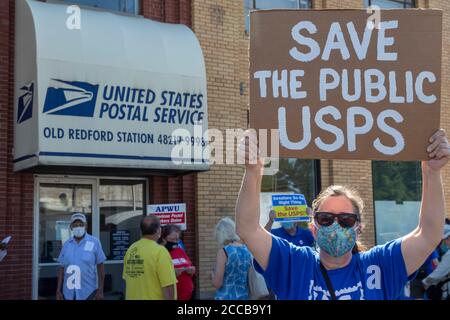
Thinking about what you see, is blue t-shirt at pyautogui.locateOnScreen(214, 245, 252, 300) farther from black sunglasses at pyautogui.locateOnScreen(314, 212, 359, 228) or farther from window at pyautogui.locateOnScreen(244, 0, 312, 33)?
window at pyautogui.locateOnScreen(244, 0, 312, 33)

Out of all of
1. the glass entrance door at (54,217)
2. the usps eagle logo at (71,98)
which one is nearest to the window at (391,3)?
the usps eagle logo at (71,98)

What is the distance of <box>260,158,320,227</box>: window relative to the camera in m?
11.0

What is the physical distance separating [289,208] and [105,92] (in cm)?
318

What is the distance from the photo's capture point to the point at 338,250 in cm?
301

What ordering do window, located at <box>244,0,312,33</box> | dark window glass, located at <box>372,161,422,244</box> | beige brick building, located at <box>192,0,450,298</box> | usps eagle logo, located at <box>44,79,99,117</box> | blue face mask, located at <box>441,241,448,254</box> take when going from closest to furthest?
1. usps eagle logo, located at <box>44,79,99,117</box>
2. blue face mask, located at <box>441,241,448,254</box>
3. beige brick building, located at <box>192,0,450,298</box>
4. window, located at <box>244,0,312,33</box>
5. dark window glass, located at <box>372,161,422,244</box>

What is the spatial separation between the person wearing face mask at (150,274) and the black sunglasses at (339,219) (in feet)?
10.1

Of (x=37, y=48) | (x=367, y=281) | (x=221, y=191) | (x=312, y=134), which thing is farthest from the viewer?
(x=221, y=191)

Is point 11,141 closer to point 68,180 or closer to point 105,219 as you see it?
point 68,180

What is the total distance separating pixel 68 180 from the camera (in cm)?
945

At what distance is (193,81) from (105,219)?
2622 mm

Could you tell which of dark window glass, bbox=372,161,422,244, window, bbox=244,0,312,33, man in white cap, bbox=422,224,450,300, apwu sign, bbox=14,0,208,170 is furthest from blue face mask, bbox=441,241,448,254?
window, bbox=244,0,312,33

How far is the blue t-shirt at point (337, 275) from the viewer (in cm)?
300

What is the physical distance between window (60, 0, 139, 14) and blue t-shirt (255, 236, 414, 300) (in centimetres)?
780
